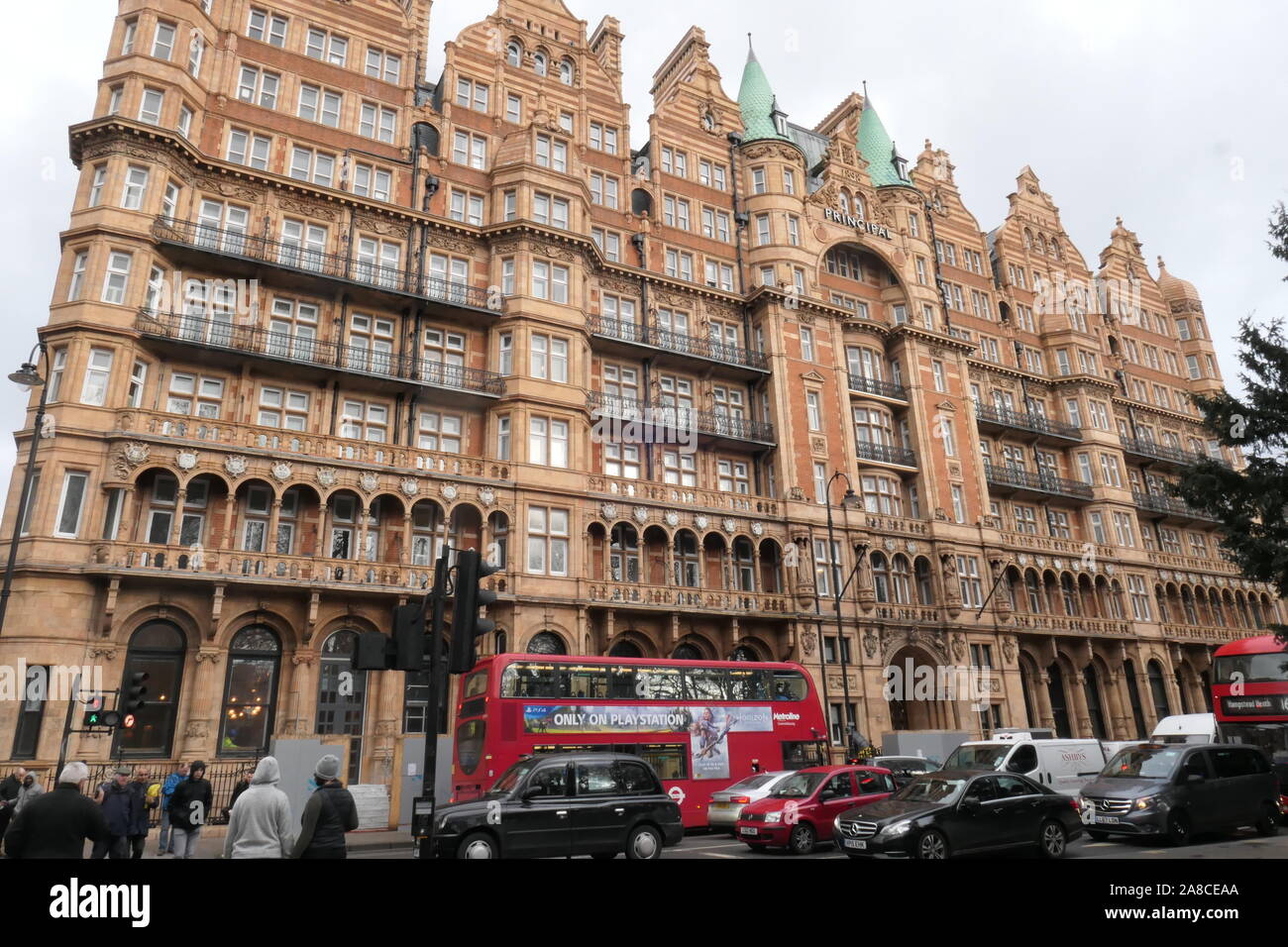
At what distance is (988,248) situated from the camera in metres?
52.3

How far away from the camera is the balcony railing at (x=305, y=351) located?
26047 mm

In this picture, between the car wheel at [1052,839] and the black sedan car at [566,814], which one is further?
the car wheel at [1052,839]

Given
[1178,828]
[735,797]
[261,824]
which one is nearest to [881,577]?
[735,797]

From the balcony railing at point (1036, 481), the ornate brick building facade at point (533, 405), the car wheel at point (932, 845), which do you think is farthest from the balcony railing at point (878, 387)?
the car wheel at point (932, 845)

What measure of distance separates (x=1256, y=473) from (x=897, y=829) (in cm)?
1638

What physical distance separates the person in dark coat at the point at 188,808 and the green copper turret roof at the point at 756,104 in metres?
37.8

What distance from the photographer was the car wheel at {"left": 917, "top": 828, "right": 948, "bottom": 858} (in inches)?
500

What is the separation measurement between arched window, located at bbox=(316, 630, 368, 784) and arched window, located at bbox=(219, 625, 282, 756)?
54.8 inches

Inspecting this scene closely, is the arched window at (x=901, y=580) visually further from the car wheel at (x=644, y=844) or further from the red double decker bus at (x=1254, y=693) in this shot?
the car wheel at (x=644, y=844)

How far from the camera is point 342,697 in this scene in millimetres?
25516
